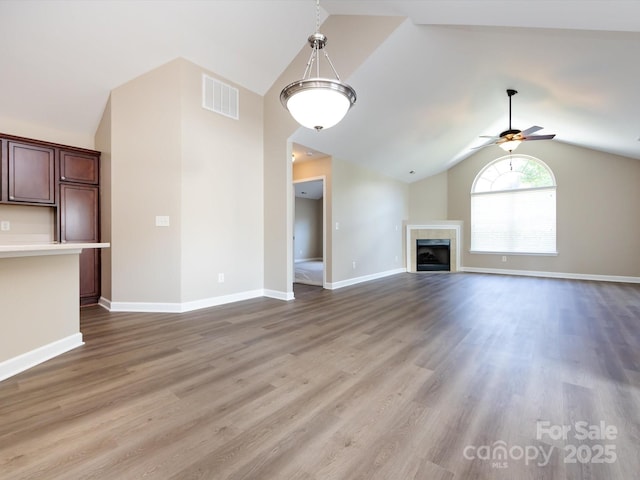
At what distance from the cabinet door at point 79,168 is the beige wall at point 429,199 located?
7219 millimetres

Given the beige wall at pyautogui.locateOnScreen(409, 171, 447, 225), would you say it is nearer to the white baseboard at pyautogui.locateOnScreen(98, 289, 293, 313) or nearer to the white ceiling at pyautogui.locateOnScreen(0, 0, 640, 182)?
the white ceiling at pyautogui.locateOnScreen(0, 0, 640, 182)

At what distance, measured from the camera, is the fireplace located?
826cm

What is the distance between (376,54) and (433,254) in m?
5.98

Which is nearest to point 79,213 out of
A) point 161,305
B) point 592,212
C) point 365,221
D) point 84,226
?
point 84,226

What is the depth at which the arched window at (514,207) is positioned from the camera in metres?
7.21

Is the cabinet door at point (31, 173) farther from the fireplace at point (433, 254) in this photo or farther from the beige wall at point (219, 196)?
the fireplace at point (433, 254)

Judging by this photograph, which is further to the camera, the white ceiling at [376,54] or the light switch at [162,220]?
the light switch at [162,220]

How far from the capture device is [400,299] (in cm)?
482

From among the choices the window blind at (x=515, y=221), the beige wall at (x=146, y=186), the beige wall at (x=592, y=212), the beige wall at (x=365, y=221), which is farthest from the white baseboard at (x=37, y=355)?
the beige wall at (x=592, y=212)

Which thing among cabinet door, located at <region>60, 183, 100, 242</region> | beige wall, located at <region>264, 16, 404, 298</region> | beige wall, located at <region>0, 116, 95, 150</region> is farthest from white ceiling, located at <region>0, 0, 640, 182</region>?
cabinet door, located at <region>60, 183, 100, 242</region>

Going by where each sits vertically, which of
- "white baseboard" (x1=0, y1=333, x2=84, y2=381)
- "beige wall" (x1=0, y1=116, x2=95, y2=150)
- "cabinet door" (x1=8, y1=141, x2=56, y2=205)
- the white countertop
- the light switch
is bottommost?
"white baseboard" (x1=0, y1=333, x2=84, y2=381)

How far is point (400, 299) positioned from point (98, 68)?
525 cm

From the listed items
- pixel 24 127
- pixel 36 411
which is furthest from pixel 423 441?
pixel 24 127

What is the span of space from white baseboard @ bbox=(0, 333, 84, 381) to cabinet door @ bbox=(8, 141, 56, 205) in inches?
91.1
